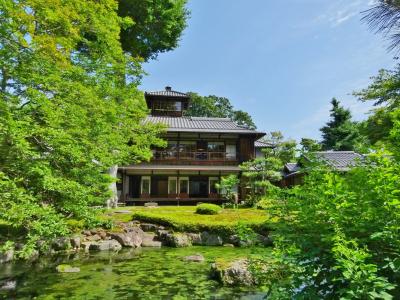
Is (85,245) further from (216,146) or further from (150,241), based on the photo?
(216,146)

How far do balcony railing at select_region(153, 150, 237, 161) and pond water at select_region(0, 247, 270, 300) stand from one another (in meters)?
14.2

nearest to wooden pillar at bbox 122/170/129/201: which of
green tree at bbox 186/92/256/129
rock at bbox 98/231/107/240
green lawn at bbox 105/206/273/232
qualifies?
green lawn at bbox 105/206/273/232

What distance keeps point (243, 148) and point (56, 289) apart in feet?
67.1

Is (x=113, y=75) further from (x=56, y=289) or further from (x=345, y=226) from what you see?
(x=345, y=226)

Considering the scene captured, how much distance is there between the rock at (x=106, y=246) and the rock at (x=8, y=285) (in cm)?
468

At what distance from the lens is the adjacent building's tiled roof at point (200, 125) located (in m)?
25.7

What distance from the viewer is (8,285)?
777 cm

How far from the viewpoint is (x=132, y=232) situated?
14.3m

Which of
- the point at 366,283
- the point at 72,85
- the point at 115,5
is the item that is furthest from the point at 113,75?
the point at 366,283

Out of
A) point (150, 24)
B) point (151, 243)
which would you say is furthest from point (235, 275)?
point (150, 24)

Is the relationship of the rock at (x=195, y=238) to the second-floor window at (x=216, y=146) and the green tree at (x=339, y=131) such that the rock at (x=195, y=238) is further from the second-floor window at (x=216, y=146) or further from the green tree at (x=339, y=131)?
the green tree at (x=339, y=131)

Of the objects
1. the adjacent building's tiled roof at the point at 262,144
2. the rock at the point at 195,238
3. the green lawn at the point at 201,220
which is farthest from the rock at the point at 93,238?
the adjacent building's tiled roof at the point at 262,144

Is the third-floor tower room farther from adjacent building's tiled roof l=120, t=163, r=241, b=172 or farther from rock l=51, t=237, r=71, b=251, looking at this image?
rock l=51, t=237, r=71, b=251

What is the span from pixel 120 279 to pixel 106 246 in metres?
4.76
